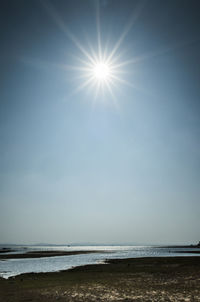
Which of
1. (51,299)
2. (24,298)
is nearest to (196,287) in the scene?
(51,299)

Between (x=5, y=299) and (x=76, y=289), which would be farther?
(x=76, y=289)

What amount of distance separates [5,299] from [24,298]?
133 cm

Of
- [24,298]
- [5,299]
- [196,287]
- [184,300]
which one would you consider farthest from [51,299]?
[196,287]

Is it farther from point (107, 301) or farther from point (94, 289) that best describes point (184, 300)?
point (94, 289)

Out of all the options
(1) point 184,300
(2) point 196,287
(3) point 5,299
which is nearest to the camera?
(1) point 184,300

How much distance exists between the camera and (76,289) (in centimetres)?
2128

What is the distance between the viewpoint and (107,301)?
1641 centimetres

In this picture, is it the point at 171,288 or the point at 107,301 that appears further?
the point at 171,288

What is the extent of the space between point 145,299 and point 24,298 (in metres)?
8.82

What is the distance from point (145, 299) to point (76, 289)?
745 centimetres

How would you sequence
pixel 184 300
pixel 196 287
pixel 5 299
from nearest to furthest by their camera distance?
pixel 184 300
pixel 5 299
pixel 196 287

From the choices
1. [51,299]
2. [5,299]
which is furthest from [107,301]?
[5,299]

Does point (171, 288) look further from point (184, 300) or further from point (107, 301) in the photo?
A: point (107, 301)

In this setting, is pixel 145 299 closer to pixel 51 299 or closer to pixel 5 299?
pixel 51 299
